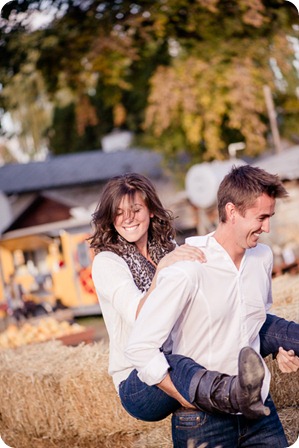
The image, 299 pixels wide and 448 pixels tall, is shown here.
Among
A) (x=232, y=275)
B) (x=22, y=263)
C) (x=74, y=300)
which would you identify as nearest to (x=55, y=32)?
(x=74, y=300)

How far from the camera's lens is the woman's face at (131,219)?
314 centimetres

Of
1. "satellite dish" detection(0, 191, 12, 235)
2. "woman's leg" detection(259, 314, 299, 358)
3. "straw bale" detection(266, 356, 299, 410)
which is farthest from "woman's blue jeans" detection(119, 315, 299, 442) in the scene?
"satellite dish" detection(0, 191, 12, 235)

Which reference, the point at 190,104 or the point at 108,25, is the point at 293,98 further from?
the point at 108,25

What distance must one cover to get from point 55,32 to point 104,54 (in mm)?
1514

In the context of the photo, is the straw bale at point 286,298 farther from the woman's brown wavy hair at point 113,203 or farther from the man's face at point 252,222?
the man's face at point 252,222

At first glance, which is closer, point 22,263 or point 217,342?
point 217,342

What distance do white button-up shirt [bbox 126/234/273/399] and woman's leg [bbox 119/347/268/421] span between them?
0.07 metres

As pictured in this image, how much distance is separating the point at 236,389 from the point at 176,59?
1591cm

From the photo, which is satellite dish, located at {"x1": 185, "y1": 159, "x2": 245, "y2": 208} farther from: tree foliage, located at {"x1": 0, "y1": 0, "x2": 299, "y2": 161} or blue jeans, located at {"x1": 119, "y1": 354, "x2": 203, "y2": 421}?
blue jeans, located at {"x1": 119, "y1": 354, "x2": 203, "y2": 421}

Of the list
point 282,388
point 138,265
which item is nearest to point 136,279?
point 138,265

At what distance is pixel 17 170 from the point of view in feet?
85.3

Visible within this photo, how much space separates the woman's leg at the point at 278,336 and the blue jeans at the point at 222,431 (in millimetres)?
321

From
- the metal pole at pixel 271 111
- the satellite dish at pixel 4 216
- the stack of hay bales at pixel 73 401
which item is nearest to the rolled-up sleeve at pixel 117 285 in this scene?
the stack of hay bales at pixel 73 401

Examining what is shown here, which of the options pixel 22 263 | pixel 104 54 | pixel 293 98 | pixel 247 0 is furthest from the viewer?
pixel 293 98
